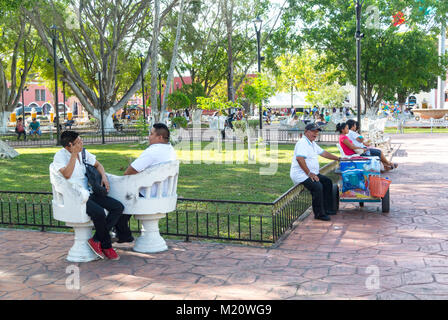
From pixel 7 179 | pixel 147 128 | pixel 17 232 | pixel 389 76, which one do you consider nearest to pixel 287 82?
pixel 389 76

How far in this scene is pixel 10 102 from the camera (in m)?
33.7

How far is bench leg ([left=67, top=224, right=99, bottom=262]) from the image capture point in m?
5.57

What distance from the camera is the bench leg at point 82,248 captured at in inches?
219

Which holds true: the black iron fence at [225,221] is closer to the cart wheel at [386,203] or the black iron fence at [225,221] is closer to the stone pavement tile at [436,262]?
the cart wheel at [386,203]

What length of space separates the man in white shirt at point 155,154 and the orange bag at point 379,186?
10.8ft

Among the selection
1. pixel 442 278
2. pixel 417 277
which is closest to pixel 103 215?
pixel 417 277

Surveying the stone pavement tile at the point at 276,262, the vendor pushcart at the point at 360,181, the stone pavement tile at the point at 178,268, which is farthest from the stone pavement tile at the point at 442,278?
the vendor pushcart at the point at 360,181

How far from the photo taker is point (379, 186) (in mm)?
7543

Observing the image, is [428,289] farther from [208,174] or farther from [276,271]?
[208,174]

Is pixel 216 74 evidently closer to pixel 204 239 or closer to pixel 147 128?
pixel 147 128

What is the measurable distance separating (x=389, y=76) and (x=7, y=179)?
22.5m

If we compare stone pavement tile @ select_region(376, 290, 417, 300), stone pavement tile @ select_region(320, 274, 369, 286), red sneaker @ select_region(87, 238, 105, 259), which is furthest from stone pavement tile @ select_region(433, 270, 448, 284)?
red sneaker @ select_region(87, 238, 105, 259)

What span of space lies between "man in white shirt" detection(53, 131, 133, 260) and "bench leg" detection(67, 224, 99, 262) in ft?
0.35

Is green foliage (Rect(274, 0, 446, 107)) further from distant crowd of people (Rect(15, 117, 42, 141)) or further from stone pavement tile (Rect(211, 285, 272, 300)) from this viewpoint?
stone pavement tile (Rect(211, 285, 272, 300))
